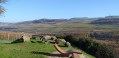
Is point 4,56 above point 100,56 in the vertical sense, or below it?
above

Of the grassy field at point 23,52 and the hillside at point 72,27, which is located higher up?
the grassy field at point 23,52

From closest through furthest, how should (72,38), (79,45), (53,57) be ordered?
(53,57) → (79,45) → (72,38)

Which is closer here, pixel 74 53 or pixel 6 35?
pixel 74 53

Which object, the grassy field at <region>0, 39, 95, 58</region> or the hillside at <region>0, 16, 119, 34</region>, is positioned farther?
the hillside at <region>0, 16, 119, 34</region>

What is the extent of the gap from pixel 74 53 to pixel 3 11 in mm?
8894

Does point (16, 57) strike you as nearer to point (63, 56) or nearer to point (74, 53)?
point (63, 56)

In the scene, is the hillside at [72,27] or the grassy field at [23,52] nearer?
the grassy field at [23,52]

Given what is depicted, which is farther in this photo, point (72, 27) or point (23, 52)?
point (72, 27)

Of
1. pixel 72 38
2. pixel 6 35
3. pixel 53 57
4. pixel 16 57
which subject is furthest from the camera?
pixel 6 35

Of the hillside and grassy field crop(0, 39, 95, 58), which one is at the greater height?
grassy field crop(0, 39, 95, 58)

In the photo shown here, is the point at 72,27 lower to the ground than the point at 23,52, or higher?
lower

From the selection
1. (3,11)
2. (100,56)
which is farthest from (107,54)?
(3,11)

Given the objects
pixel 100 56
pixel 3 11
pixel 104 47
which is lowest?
pixel 100 56

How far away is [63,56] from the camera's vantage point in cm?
1142
